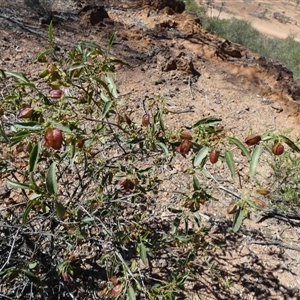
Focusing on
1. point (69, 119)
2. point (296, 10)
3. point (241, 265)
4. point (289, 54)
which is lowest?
point (296, 10)

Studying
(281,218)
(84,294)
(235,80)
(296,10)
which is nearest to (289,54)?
(235,80)

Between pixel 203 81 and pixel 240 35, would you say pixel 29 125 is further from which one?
pixel 240 35

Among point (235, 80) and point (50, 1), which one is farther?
point (50, 1)

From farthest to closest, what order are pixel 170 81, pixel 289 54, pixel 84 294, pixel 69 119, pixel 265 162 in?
pixel 289 54
pixel 170 81
pixel 265 162
pixel 84 294
pixel 69 119

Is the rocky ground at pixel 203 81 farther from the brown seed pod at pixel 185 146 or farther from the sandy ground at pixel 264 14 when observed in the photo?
the sandy ground at pixel 264 14

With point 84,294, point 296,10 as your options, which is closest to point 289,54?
point 84,294

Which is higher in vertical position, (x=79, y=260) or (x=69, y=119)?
(x=69, y=119)

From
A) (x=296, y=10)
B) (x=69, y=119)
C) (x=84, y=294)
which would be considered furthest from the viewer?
(x=296, y=10)

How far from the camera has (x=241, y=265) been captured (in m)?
2.64

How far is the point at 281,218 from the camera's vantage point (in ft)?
9.51

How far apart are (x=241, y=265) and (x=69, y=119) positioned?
1.88 m

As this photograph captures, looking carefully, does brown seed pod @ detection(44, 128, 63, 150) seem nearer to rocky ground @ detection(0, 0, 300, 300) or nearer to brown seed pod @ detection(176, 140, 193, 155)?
brown seed pod @ detection(176, 140, 193, 155)

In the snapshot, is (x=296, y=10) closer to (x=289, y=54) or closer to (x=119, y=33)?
(x=289, y=54)

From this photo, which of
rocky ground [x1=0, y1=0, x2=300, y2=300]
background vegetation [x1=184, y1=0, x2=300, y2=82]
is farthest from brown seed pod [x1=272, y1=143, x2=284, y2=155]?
background vegetation [x1=184, y1=0, x2=300, y2=82]
